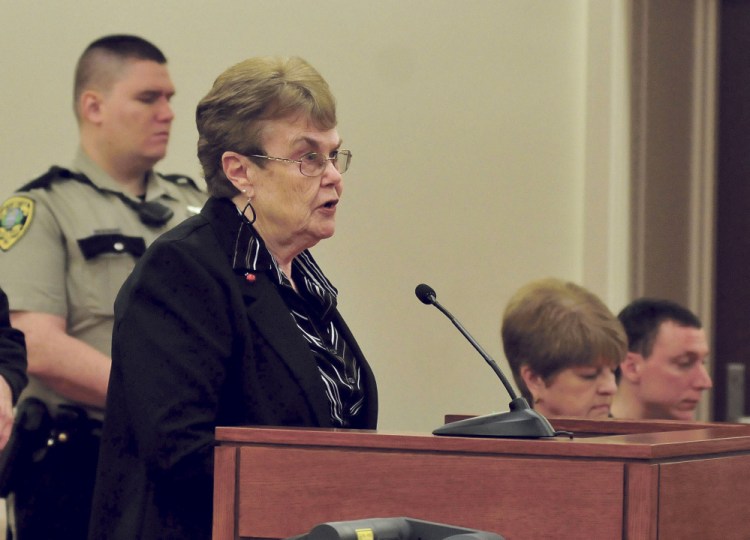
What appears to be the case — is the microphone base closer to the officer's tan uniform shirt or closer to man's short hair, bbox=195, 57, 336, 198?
man's short hair, bbox=195, 57, 336, 198

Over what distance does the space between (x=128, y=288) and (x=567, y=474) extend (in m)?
0.85

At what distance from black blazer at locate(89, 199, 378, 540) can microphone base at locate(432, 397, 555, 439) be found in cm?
41

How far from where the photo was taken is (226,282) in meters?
2.21

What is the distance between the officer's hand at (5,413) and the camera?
2.38 m

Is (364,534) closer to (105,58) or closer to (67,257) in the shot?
(67,257)

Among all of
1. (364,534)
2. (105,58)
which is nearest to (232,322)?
(364,534)

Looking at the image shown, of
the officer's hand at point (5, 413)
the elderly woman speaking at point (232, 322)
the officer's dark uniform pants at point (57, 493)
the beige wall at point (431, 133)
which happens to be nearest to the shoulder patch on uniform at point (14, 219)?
the officer's dark uniform pants at point (57, 493)

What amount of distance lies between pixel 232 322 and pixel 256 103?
417mm

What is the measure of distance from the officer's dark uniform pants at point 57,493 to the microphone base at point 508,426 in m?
1.63

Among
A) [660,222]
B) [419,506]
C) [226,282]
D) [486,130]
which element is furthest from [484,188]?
[419,506]

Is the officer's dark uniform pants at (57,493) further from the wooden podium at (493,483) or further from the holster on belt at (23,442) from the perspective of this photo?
the wooden podium at (493,483)

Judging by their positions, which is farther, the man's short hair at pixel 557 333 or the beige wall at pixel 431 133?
the beige wall at pixel 431 133

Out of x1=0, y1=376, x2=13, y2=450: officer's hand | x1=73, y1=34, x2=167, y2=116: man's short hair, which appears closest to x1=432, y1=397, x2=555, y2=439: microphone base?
x1=0, y1=376, x2=13, y2=450: officer's hand

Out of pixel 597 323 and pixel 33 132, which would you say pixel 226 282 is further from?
pixel 33 132
